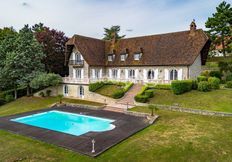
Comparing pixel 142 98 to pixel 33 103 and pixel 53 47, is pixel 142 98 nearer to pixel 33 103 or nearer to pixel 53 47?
pixel 33 103

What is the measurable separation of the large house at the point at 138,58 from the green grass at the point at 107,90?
6.73 ft

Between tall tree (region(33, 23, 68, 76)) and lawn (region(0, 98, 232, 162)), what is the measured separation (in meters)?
24.1

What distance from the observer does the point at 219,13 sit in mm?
40375

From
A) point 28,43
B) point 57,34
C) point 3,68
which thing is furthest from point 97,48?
point 3,68

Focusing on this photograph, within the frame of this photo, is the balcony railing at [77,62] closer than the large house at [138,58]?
No

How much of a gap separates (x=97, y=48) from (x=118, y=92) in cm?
1465

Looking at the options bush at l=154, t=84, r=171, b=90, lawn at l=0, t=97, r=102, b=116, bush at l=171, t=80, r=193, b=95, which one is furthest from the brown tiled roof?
lawn at l=0, t=97, r=102, b=116

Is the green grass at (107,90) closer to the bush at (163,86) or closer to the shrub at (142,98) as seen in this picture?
the shrub at (142,98)

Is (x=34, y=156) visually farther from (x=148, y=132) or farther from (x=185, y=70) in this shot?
(x=185, y=70)

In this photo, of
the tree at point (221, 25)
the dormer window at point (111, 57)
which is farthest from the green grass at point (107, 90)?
the tree at point (221, 25)

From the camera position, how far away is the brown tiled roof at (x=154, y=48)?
29825 mm

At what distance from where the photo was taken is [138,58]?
3434 centimetres

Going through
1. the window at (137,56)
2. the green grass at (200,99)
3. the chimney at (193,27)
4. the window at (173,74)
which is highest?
the chimney at (193,27)

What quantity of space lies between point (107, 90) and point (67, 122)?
34.2 ft
